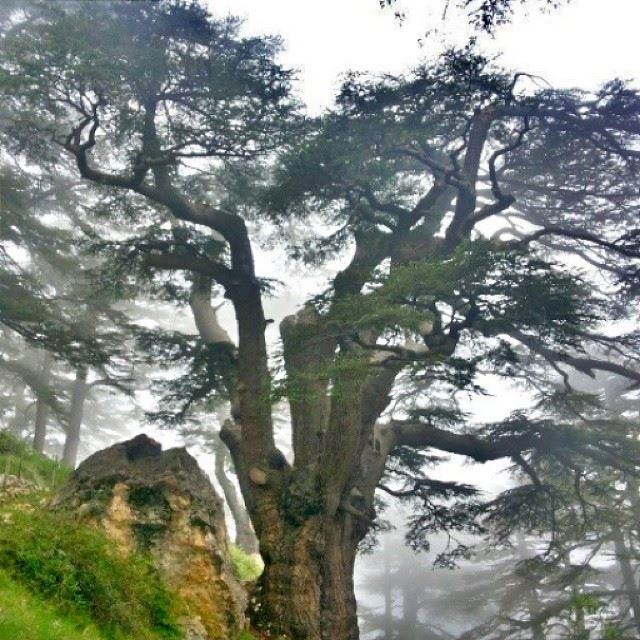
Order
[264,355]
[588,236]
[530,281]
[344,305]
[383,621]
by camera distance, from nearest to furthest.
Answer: [530,281], [344,305], [588,236], [264,355], [383,621]

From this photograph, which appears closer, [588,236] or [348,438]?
[588,236]

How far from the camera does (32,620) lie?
3945 mm

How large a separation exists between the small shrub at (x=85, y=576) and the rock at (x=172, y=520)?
0.70 metres

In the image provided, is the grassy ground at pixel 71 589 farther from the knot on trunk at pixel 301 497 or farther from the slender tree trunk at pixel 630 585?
the slender tree trunk at pixel 630 585

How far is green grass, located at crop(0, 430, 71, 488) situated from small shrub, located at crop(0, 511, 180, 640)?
493cm

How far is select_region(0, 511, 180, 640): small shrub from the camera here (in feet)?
15.4

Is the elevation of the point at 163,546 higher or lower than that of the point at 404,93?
lower

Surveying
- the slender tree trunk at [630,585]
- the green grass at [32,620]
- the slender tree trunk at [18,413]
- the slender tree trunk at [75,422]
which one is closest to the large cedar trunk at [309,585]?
the green grass at [32,620]

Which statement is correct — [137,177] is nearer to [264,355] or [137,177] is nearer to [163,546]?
[264,355]

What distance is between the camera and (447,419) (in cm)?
1119

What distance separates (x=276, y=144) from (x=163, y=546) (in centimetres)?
682

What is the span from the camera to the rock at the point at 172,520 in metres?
6.79

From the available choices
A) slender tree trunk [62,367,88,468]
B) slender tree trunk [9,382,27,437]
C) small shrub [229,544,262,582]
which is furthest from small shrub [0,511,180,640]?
slender tree trunk [9,382,27,437]

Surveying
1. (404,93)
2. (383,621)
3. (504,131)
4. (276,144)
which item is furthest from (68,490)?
(383,621)
